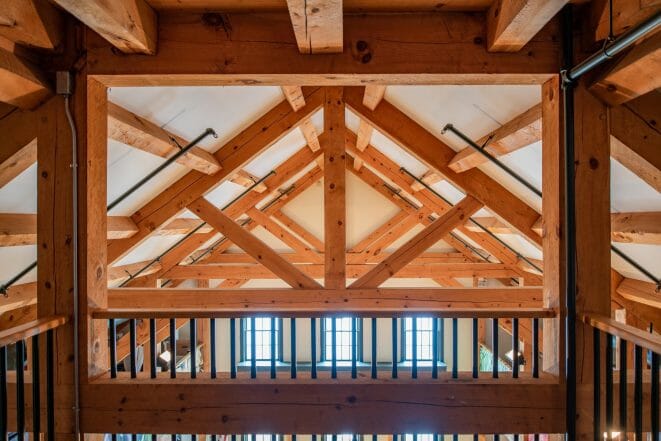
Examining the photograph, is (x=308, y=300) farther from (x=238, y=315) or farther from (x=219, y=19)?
(x=219, y=19)

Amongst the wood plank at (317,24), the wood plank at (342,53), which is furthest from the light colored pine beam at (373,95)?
the wood plank at (317,24)

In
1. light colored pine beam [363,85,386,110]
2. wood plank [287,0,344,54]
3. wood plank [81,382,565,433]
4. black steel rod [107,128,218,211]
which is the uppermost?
light colored pine beam [363,85,386,110]

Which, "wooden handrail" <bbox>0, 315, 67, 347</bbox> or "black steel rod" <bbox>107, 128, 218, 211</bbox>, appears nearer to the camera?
"wooden handrail" <bbox>0, 315, 67, 347</bbox>

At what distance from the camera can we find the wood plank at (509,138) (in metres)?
2.68

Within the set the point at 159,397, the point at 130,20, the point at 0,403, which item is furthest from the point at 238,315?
the point at 130,20

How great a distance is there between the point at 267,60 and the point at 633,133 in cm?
205

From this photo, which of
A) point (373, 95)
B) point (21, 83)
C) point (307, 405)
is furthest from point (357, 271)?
point (21, 83)

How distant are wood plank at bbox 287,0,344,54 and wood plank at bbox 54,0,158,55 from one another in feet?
2.46

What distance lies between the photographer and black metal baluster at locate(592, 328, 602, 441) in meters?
2.07

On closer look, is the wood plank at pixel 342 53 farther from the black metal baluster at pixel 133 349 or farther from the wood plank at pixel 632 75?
the black metal baluster at pixel 133 349

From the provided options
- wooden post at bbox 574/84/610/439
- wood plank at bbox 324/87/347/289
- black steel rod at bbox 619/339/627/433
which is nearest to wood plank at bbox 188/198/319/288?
wood plank at bbox 324/87/347/289

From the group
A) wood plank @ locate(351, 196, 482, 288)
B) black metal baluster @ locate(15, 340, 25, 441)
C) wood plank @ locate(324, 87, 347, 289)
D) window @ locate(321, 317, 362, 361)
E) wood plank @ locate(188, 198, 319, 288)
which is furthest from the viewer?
window @ locate(321, 317, 362, 361)

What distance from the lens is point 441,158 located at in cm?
392

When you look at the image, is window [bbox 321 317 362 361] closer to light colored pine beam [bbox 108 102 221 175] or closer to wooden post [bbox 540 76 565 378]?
light colored pine beam [bbox 108 102 221 175]
